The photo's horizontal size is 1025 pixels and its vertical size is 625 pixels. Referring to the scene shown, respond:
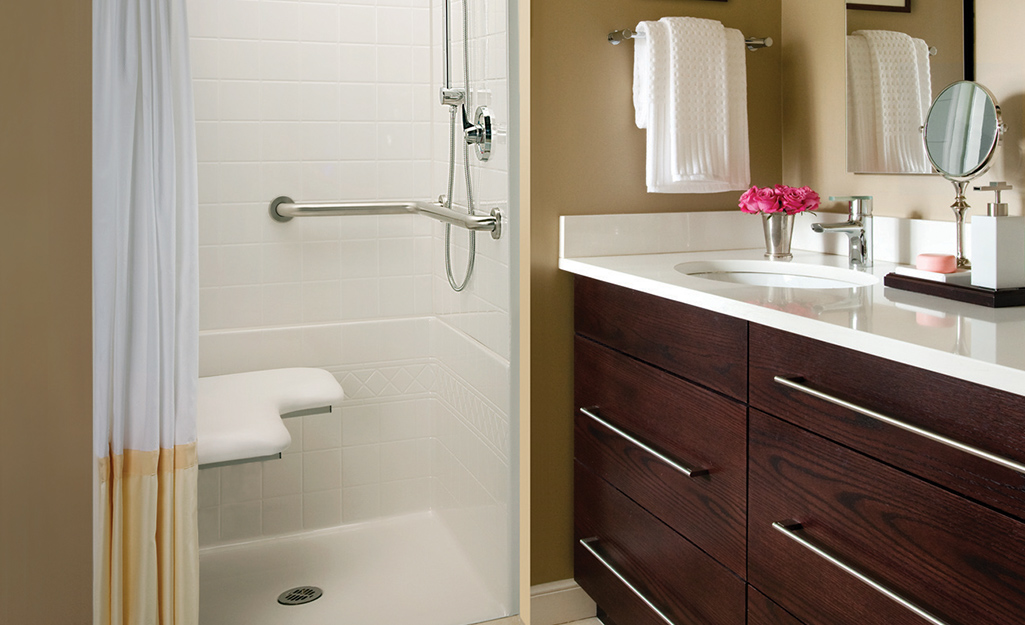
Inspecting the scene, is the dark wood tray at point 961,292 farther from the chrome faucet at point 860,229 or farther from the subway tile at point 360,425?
the subway tile at point 360,425

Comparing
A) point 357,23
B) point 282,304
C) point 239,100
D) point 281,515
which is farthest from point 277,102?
point 281,515

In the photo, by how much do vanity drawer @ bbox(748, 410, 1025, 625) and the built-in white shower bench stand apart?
1.13m

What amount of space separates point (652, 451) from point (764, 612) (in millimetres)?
347

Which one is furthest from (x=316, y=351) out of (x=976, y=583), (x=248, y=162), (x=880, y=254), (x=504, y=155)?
(x=976, y=583)

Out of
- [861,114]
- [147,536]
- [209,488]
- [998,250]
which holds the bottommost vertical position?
[209,488]

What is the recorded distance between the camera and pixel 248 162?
2420 millimetres

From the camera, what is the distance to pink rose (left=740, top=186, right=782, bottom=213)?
174cm

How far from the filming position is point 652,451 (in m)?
1.53

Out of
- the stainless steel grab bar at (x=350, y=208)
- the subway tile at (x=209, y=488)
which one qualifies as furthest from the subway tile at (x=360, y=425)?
the stainless steel grab bar at (x=350, y=208)

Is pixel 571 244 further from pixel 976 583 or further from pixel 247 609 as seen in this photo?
pixel 247 609

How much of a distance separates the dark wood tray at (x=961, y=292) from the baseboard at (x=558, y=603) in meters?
1.00

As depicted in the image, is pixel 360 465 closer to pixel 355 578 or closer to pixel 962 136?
pixel 355 578

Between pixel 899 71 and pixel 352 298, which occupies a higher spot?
pixel 899 71

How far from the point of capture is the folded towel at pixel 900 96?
161 centimetres
